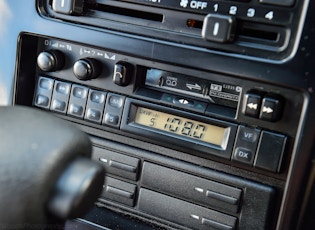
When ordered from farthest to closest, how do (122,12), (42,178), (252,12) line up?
1. (122,12)
2. (252,12)
3. (42,178)

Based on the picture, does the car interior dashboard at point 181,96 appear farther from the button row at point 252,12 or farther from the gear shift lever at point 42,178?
the gear shift lever at point 42,178

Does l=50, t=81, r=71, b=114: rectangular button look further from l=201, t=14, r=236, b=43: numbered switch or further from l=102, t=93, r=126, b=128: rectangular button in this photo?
l=201, t=14, r=236, b=43: numbered switch

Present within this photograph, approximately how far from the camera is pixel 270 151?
705 mm

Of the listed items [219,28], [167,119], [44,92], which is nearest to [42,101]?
[44,92]

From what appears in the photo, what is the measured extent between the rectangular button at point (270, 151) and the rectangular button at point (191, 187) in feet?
0.21

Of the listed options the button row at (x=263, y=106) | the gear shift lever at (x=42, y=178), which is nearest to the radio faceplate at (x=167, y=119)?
the button row at (x=263, y=106)

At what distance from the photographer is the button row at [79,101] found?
0.81 metres

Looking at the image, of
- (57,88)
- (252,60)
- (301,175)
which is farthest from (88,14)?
(301,175)

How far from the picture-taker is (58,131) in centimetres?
50

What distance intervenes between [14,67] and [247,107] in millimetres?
419

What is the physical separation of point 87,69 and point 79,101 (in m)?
0.06

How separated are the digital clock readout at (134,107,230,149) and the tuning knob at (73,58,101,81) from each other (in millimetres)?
92

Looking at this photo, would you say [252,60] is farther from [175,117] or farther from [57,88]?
[57,88]

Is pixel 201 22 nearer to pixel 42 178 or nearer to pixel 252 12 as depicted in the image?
pixel 252 12
